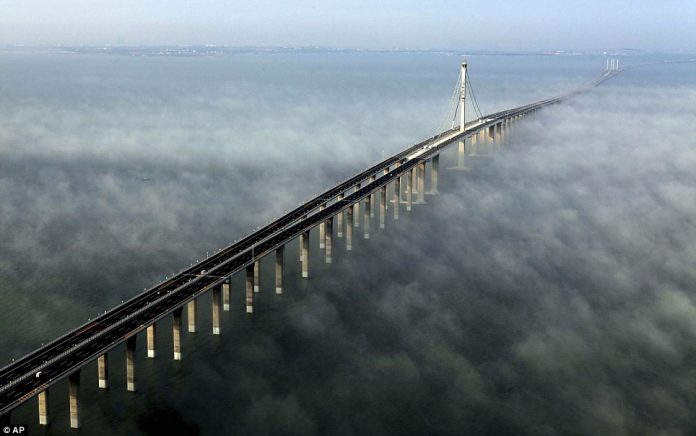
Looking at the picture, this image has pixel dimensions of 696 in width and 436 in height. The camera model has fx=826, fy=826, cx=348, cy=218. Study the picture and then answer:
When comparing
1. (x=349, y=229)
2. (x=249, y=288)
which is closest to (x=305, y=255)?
(x=249, y=288)

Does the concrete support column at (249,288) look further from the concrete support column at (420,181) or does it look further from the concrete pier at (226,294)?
the concrete support column at (420,181)

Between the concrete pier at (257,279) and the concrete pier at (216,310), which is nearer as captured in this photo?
the concrete pier at (216,310)

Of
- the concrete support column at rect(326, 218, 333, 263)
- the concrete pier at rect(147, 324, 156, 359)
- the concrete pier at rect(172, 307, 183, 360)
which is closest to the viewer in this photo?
the concrete pier at rect(147, 324, 156, 359)

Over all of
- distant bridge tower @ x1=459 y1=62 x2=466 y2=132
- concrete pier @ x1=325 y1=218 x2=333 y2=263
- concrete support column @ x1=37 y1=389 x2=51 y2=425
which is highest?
distant bridge tower @ x1=459 y1=62 x2=466 y2=132

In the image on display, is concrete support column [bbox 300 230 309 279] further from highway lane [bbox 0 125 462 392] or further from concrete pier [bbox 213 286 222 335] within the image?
concrete pier [bbox 213 286 222 335]

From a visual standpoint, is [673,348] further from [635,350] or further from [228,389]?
[228,389]

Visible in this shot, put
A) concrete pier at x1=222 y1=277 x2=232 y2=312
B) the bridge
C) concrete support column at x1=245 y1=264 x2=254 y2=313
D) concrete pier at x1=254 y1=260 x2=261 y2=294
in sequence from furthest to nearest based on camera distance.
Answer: concrete pier at x1=254 y1=260 x2=261 y2=294, concrete support column at x1=245 y1=264 x2=254 y2=313, concrete pier at x1=222 y1=277 x2=232 y2=312, the bridge

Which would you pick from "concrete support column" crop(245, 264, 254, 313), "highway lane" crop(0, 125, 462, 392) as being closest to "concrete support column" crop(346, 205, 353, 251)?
"highway lane" crop(0, 125, 462, 392)

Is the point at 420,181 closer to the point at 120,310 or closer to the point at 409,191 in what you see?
the point at 409,191

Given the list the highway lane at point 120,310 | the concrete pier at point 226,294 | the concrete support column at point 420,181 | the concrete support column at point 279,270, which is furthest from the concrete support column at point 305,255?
the concrete support column at point 420,181
